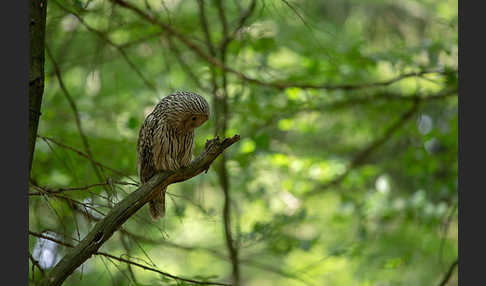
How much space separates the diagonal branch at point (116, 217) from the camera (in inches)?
77.1

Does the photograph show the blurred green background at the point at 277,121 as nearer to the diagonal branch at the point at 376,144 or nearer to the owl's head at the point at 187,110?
the diagonal branch at the point at 376,144

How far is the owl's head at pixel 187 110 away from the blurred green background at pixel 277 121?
0.58 meters

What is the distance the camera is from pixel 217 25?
763 cm

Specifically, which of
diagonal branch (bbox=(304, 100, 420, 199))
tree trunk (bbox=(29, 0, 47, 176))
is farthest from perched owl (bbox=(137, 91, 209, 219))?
diagonal branch (bbox=(304, 100, 420, 199))

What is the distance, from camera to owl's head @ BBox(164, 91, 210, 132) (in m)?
2.40

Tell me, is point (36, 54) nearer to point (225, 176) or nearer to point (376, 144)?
point (225, 176)

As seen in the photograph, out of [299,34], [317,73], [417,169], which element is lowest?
[417,169]

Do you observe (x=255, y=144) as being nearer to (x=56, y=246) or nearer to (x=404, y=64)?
(x=404, y=64)

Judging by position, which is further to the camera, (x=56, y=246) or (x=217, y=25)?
(x=217, y=25)

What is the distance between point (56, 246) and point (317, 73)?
331cm

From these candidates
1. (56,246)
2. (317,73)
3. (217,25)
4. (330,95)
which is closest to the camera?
(56,246)

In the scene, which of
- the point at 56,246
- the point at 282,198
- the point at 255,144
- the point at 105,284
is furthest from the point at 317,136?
the point at 56,246

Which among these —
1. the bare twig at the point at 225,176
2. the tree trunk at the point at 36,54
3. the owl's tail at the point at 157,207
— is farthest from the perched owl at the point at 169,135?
the bare twig at the point at 225,176

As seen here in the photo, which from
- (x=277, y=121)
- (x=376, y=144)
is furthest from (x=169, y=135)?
(x=376, y=144)
